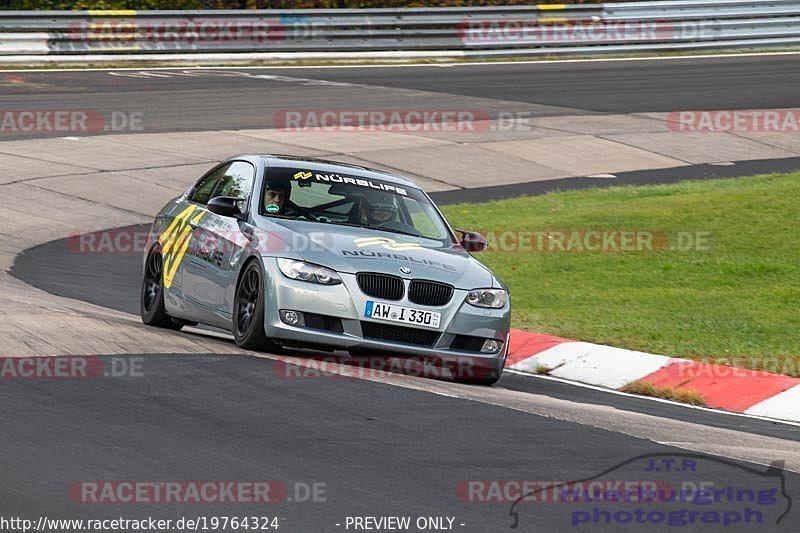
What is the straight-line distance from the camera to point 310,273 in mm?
9523

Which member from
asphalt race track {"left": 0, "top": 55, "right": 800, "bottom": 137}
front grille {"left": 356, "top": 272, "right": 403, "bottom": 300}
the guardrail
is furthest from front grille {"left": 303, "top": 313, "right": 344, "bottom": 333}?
the guardrail

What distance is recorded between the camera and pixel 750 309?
41.2ft

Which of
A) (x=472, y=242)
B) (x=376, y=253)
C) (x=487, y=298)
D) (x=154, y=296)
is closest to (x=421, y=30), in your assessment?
(x=154, y=296)

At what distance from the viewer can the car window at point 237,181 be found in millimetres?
10845

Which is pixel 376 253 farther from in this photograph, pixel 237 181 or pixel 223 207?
pixel 237 181

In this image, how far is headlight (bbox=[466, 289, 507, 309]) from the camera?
32.4ft

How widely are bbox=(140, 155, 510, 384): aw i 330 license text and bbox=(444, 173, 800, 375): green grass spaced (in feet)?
6.53

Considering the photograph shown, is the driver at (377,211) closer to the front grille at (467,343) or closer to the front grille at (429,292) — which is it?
the front grille at (429,292)

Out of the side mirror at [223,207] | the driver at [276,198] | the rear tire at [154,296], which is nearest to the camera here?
the side mirror at [223,207]

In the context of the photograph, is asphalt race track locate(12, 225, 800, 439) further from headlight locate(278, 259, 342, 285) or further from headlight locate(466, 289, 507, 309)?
headlight locate(278, 259, 342, 285)

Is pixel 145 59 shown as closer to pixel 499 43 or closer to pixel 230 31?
pixel 230 31

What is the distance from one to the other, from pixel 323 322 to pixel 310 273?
0.34 m

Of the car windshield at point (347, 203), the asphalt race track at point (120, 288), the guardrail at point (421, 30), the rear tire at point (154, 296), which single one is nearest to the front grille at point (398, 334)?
the asphalt race track at point (120, 288)

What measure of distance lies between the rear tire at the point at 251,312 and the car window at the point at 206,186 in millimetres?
1653
